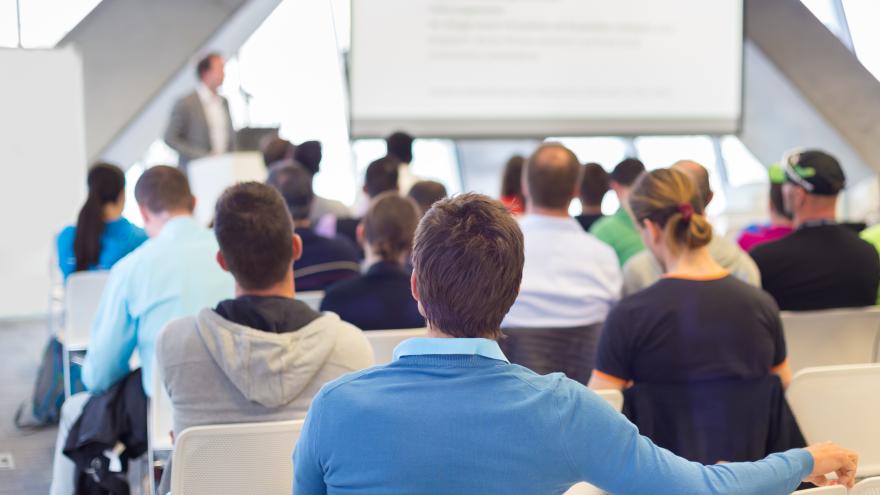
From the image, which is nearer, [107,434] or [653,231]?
[653,231]

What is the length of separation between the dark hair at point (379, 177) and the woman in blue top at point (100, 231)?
1.13 meters

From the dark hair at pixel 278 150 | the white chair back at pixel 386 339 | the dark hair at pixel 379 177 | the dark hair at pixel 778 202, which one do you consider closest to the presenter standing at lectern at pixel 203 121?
the dark hair at pixel 278 150

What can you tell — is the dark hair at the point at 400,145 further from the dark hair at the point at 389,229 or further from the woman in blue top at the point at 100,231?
the dark hair at the point at 389,229

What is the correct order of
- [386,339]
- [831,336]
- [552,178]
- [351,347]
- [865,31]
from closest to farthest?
[351,347] < [386,339] < [831,336] < [552,178] < [865,31]

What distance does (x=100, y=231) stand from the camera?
4.14m

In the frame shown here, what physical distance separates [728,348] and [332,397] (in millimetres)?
1331

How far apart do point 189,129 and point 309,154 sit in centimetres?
199

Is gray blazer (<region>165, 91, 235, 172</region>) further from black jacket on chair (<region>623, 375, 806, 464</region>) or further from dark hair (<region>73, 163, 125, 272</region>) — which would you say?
black jacket on chair (<region>623, 375, 806, 464</region>)

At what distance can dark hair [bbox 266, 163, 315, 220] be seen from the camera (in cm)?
404

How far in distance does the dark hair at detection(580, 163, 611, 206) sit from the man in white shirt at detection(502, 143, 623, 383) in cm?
136

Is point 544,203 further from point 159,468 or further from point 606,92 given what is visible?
point 606,92

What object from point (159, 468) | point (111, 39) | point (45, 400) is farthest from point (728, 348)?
point (111, 39)

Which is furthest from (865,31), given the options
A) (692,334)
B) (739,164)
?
(692,334)

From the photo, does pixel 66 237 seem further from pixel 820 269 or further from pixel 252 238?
pixel 820 269
